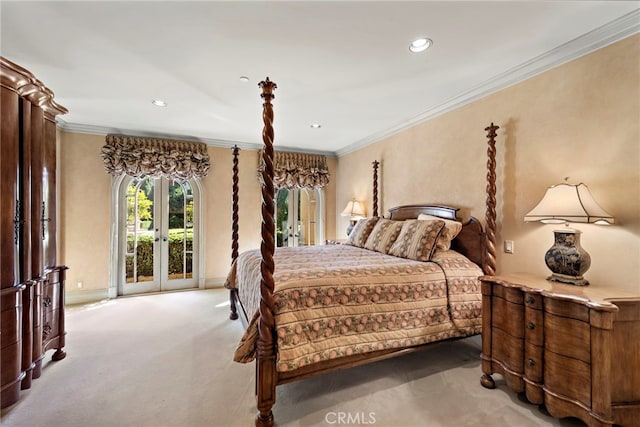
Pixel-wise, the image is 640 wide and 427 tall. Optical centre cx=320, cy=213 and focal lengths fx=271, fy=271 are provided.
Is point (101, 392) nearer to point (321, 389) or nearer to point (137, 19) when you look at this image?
point (321, 389)

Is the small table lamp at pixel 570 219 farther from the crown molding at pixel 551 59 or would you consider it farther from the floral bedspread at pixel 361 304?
the crown molding at pixel 551 59

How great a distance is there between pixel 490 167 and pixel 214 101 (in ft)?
9.94

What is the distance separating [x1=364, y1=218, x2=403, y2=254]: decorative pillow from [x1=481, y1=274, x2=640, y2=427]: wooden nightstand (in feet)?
4.18

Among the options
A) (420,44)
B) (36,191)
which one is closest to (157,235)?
(36,191)

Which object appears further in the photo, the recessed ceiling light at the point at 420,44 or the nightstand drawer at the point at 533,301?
the recessed ceiling light at the point at 420,44

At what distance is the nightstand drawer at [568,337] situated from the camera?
1570mm

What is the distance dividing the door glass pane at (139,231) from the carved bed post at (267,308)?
11.9ft

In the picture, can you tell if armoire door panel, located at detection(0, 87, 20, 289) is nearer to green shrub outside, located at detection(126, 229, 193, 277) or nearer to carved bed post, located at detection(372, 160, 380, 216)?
green shrub outside, located at detection(126, 229, 193, 277)

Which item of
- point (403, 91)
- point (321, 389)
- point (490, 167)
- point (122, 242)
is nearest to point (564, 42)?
point (490, 167)

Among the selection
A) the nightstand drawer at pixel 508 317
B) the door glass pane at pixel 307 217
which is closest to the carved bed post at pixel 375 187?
the door glass pane at pixel 307 217

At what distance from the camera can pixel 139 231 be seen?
447cm

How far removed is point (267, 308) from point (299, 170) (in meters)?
3.88

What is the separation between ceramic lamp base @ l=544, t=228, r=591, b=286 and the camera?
1.87 meters

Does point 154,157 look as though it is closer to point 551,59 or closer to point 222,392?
point 222,392
